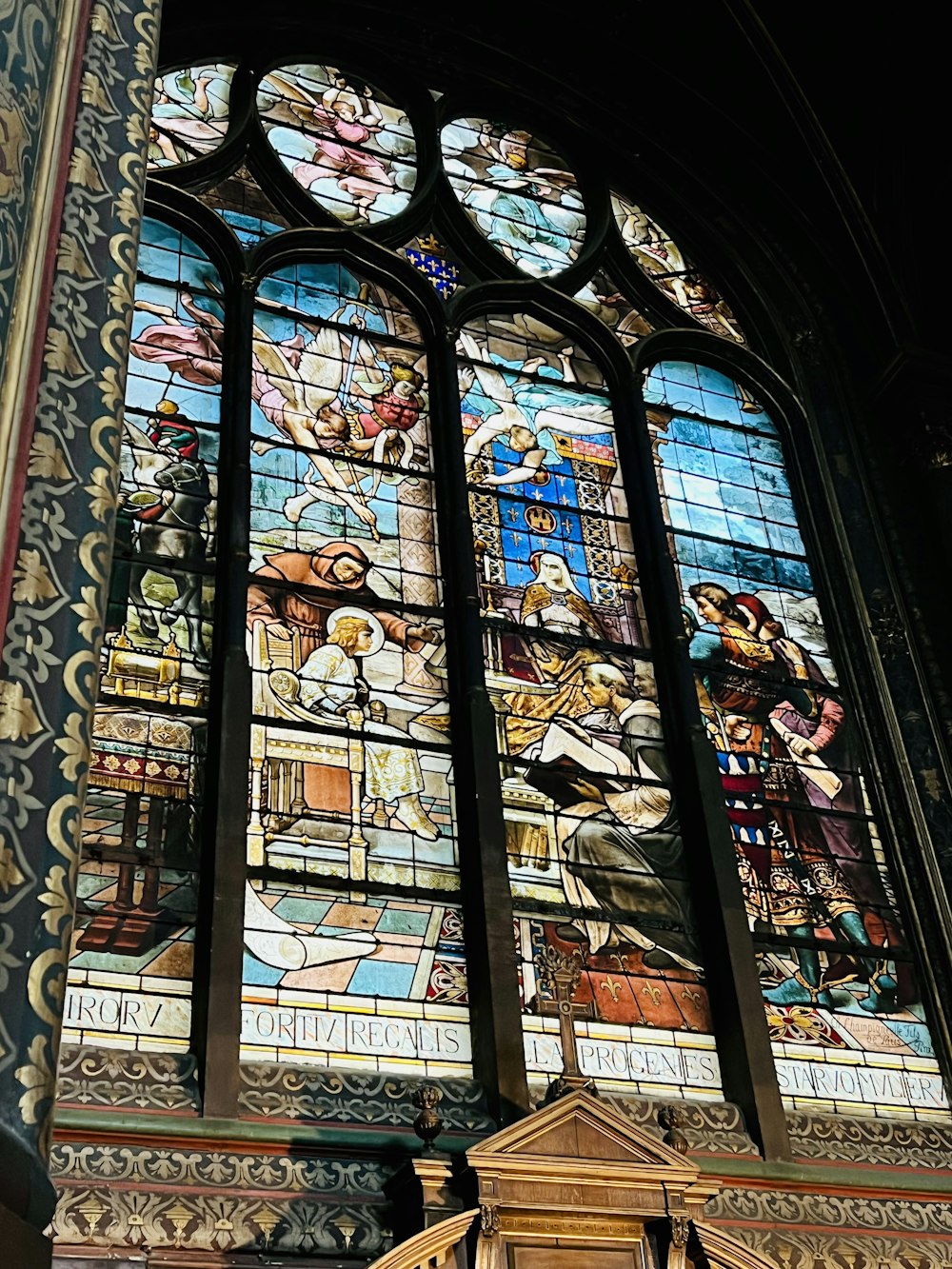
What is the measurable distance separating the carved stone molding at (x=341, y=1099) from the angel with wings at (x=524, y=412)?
3088 mm

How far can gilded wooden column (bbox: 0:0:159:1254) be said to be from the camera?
260cm

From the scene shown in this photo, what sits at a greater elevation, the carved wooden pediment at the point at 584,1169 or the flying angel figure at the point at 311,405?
the flying angel figure at the point at 311,405

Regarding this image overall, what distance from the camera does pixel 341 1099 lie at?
562 cm

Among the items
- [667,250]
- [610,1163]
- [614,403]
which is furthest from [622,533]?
[610,1163]

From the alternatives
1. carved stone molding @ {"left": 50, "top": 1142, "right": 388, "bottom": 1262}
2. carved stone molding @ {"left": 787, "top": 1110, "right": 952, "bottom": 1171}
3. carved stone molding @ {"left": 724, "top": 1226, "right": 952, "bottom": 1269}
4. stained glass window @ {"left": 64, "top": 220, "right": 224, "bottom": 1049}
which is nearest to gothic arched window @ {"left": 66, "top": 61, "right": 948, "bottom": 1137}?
stained glass window @ {"left": 64, "top": 220, "right": 224, "bottom": 1049}

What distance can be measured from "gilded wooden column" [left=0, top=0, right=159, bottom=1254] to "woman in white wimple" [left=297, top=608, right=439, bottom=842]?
10.1 feet

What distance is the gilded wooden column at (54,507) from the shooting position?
2604 mm

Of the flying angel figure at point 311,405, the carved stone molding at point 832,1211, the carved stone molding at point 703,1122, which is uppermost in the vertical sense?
the flying angel figure at point 311,405

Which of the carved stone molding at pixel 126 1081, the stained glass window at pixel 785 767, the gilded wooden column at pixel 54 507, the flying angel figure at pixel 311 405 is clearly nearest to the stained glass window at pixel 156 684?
the carved stone molding at pixel 126 1081

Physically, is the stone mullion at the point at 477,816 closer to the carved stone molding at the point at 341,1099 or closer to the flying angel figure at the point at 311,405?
the carved stone molding at the point at 341,1099

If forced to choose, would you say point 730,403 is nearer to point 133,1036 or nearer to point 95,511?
point 133,1036

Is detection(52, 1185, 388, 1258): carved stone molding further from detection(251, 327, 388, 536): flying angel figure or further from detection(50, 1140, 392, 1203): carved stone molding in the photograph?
detection(251, 327, 388, 536): flying angel figure

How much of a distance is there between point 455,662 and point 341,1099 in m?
2.09

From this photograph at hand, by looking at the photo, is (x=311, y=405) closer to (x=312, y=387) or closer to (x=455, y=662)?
(x=312, y=387)
